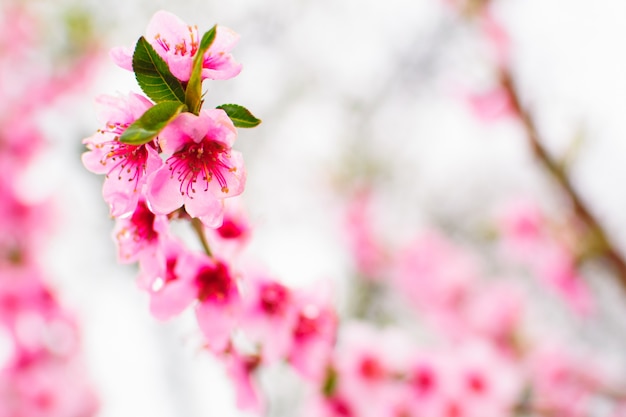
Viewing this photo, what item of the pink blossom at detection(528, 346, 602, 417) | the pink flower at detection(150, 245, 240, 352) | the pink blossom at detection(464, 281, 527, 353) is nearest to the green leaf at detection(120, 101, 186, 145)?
the pink flower at detection(150, 245, 240, 352)

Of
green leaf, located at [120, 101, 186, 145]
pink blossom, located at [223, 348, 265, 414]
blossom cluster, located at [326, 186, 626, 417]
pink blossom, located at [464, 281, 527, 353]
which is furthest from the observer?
pink blossom, located at [464, 281, 527, 353]

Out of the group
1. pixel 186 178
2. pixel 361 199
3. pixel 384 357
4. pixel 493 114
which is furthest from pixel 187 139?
pixel 361 199

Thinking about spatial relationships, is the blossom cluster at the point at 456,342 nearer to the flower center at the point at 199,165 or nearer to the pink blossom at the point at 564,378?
the pink blossom at the point at 564,378

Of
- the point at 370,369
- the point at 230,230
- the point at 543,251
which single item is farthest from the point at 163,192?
the point at 543,251

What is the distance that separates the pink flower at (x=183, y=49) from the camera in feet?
2.42

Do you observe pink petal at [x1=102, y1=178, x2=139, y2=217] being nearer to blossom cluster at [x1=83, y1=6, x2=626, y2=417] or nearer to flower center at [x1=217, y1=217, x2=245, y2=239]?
blossom cluster at [x1=83, y1=6, x2=626, y2=417]

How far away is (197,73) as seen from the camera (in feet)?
2.30

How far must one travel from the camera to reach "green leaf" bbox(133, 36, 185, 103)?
0.72 m

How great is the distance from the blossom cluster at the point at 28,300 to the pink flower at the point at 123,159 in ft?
6.23

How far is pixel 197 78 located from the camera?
2.32 feet

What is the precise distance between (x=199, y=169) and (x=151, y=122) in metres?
0.14

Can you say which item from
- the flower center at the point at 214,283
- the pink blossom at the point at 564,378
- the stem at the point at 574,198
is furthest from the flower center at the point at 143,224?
the pink blossom at the point at 564,378

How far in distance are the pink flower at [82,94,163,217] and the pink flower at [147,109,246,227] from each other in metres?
0.03

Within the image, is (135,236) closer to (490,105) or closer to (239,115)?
(239,115)
